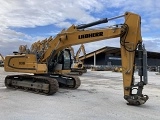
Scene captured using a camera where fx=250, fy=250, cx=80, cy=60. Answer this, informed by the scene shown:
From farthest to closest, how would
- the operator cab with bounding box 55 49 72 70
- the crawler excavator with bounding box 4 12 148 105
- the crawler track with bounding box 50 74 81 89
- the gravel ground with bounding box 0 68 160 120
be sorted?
the crawler track with bounding box 50 74 81 89, the operator cab with bounding box 55 49 72 70, the crawler excavator with bounding box 4 12 148 105, the gravel ground with bounding box 0 68 160 120

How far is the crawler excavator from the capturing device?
348 inches

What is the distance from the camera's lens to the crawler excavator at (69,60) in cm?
884

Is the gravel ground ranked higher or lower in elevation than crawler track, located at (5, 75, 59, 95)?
lower

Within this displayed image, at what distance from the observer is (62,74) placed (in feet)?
42.7

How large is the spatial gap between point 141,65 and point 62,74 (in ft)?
17.5

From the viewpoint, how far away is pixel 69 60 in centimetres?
1284

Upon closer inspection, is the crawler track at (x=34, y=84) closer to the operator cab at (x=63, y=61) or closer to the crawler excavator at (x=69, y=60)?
the crawler excavator at (x=69, y=60)

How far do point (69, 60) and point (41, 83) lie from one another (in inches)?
94.0

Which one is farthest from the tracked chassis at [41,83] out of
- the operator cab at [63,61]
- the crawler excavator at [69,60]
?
the operator cab at [63,61]

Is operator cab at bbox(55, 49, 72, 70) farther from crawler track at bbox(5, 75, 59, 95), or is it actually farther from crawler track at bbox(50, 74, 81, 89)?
crawler track at bbox(5, 75, 59, 95)

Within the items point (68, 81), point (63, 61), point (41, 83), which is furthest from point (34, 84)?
point (68, 81)

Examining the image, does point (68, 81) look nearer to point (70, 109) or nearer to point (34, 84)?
point (34, 84)

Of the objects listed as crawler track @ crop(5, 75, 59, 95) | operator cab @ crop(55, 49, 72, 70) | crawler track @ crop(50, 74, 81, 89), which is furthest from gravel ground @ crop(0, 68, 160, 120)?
crawler track @ crop(50, 74, 81, 89)

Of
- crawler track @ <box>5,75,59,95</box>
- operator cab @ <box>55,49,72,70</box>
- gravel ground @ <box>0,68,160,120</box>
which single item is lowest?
gravel ground @ <box>0,68,160,120</box>
